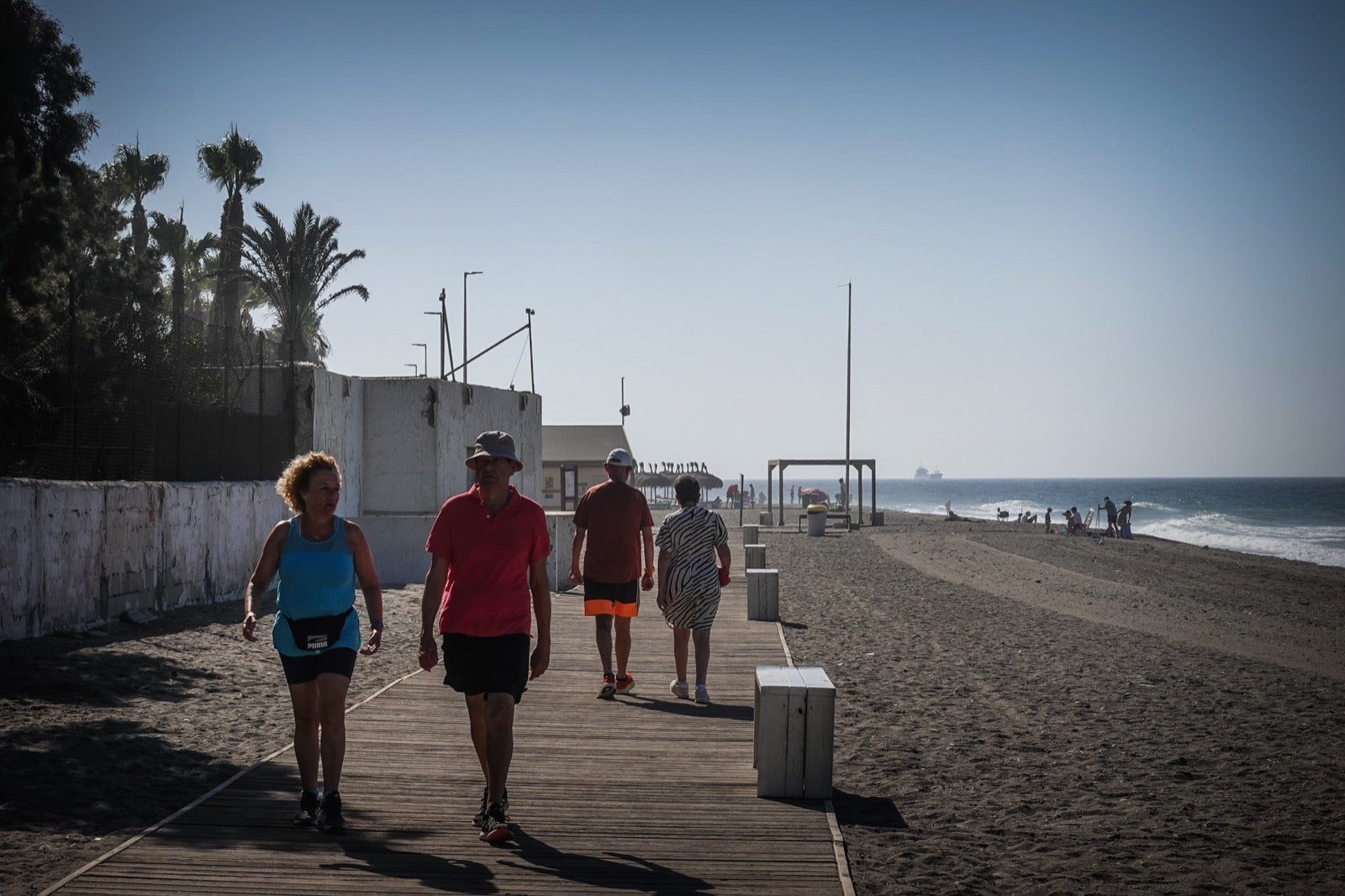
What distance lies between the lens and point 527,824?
5.72 m

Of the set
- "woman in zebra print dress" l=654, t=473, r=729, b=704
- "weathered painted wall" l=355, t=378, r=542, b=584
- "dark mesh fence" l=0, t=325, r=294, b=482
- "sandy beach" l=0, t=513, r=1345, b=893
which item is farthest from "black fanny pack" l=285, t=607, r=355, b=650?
"weathered painted wall" l=355, t=378, r=542, b=584

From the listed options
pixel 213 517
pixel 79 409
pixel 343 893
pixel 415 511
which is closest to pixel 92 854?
pixel 343 893

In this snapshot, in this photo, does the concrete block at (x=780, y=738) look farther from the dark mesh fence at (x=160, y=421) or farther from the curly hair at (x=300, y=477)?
the dark mesh fence at (x=160, y=421)

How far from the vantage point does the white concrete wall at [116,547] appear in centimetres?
1084

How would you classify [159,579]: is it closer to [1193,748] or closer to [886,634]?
[886,634]

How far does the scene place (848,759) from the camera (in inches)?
298

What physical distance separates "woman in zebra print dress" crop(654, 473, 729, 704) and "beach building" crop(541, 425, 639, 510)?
1600 inches

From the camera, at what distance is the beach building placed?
52.0 metres

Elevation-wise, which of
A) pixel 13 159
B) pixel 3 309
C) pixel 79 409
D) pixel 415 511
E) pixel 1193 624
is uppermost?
pixel 13 159

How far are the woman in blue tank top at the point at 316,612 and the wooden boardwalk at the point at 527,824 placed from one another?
13.2 inches

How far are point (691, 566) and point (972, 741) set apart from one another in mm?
2320

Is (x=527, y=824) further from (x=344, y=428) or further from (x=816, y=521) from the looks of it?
(x=816, y=521)

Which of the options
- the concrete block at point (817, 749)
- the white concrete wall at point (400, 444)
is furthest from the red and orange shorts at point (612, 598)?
the white concrete wall at point (400, 444)

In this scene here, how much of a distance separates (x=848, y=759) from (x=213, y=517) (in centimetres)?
1020
